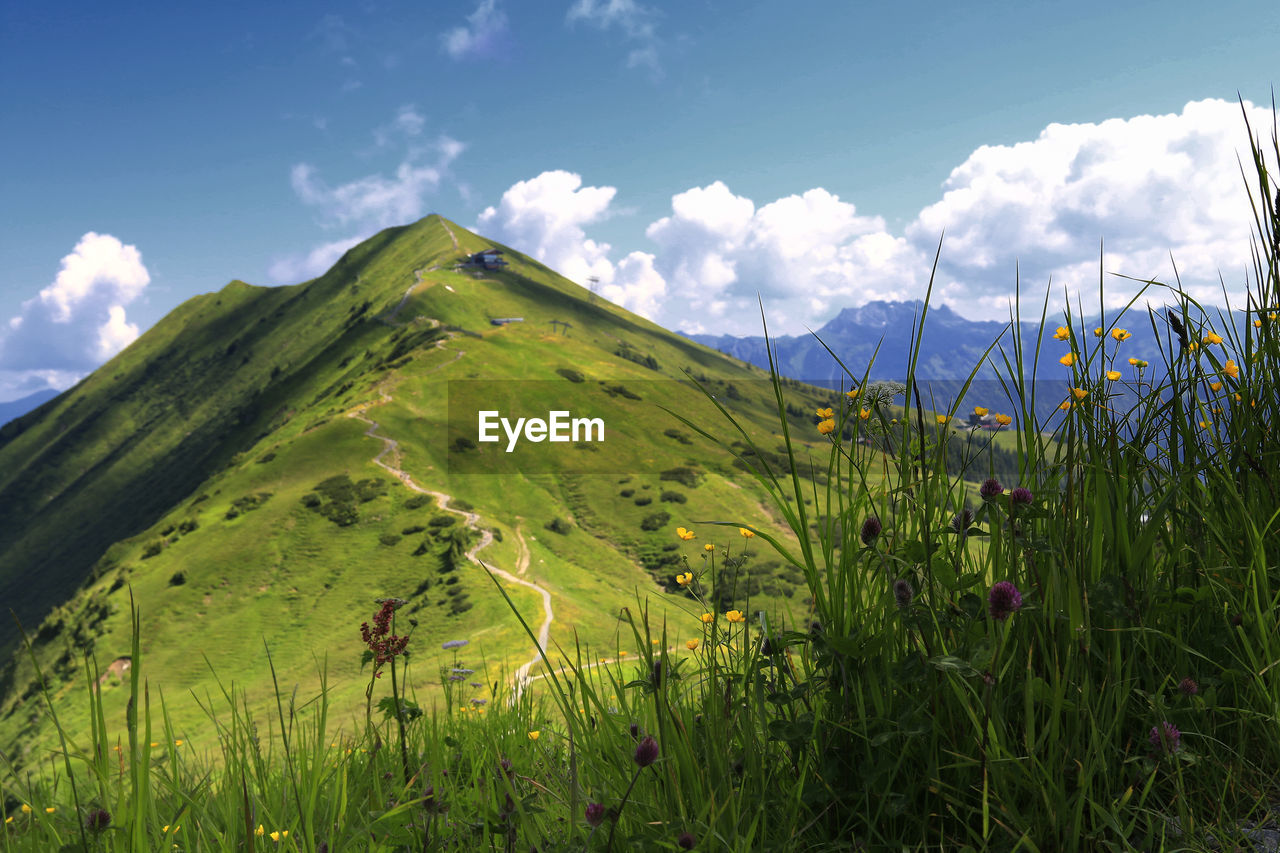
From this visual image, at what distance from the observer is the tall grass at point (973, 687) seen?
74.9 inches

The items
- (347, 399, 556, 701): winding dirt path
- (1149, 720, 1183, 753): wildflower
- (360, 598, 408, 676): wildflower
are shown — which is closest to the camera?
(1149, 720, 1183, 753): wildflower

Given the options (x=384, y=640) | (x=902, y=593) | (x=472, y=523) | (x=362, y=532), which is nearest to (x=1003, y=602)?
(x=902, y=593)

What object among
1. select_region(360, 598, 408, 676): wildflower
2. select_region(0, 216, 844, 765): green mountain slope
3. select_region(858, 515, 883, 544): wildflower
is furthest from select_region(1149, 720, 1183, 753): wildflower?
select_region(0, 216, 844, 765): green mountain slope

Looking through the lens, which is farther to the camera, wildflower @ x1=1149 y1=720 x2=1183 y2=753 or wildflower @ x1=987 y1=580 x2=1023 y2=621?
wildflower @ x1=1149 y1=720 x2=1183 y2=753

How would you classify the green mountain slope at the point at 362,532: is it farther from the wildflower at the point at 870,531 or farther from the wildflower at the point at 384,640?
the wildflower at the point at 870,531

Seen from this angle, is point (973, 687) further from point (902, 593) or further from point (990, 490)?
point (990, 490)

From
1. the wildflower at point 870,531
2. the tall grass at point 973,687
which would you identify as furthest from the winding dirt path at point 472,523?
A: the wildflower at point 870,531

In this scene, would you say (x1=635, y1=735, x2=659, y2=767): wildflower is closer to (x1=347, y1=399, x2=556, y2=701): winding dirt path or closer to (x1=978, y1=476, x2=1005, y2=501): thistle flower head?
(x1=978, y1=476, x2=1005, y2=501): thistle flower head

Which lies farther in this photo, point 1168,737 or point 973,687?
point 973,687

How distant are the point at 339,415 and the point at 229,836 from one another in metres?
128

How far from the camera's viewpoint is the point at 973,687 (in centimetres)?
204

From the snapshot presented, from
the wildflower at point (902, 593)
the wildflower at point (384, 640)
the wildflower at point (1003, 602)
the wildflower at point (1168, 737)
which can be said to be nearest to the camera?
the wildflower at point (1003, 602)

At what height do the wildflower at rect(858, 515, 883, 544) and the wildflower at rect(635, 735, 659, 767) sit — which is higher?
the wildflower at rect(858, 515, 883, 544)

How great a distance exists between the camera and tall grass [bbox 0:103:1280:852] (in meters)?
1.90
